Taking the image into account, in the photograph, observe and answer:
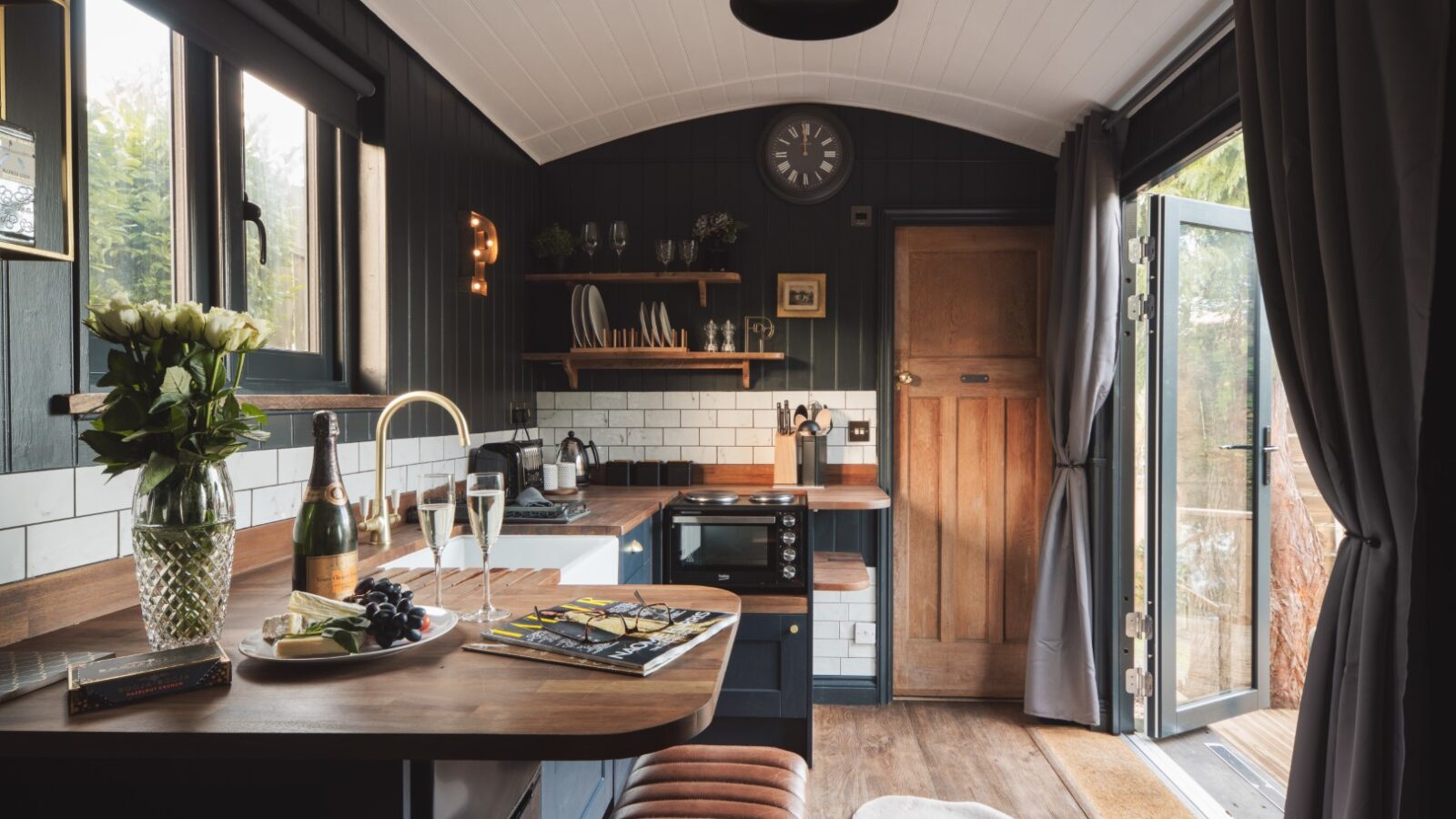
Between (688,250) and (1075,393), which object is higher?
(688,250)

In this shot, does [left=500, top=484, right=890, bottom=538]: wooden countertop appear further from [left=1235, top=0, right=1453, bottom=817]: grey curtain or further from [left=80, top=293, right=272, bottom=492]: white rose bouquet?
[left=1235, top=0, right=1453, bottom=817]: grey curtain

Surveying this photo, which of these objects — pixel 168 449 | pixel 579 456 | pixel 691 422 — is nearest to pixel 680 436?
pixel 691 422

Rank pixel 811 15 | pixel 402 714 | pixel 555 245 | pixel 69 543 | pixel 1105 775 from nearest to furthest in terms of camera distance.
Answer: pixel 402 714
pixel 69 543
pixel 811 15
pixel 1105 775
pixel 555 245

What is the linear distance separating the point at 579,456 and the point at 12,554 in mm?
2588

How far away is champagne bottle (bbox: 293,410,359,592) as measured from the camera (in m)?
1.35

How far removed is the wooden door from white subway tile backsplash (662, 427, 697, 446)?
943 mm

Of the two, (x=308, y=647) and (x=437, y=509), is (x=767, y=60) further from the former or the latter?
(x=308, y=647)

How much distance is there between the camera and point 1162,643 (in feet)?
10.7

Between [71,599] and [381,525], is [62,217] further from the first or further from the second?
[381,525]

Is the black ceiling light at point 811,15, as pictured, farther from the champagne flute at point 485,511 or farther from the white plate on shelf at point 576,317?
the white plate on shelf at point 576,317

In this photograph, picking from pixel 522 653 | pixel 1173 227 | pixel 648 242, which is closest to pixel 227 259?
pixel 522 653

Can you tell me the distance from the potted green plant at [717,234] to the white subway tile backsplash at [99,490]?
8.33 ft

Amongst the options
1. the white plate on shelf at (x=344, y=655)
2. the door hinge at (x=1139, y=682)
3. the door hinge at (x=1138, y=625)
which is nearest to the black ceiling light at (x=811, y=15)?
the white plate on shelf at (x=344, y=655)

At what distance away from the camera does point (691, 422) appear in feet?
13.3
